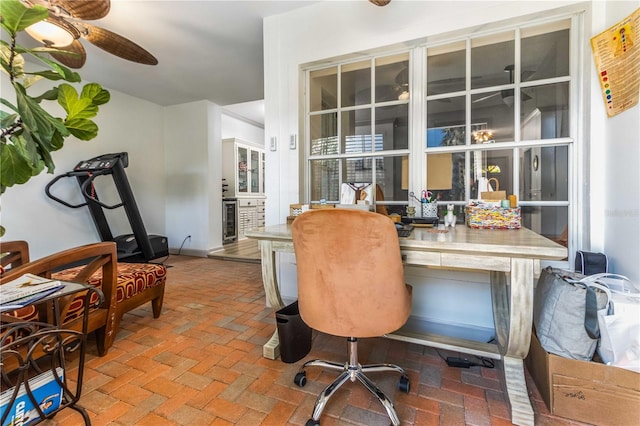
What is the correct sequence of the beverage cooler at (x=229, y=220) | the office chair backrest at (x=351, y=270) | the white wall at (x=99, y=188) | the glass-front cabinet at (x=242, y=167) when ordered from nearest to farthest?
the office chair backrest at (x=351, y=270) < the white wall at (x=99, y=188) < the beverage cooler at (x=229, y=220) < the glass-front cabinet at (x=242, y=167)

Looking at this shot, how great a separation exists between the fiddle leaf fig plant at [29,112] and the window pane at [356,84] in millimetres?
1867

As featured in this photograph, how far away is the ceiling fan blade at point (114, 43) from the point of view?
2.02 m

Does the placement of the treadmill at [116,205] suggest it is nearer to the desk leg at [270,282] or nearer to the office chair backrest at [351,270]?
the desk leg at [270,282]

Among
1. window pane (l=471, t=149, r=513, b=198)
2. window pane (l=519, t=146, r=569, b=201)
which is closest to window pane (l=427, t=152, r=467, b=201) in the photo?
window pane (l=471, t=149, r=513, b=198)

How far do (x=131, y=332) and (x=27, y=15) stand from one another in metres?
2.01

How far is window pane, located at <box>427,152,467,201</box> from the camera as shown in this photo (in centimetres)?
221

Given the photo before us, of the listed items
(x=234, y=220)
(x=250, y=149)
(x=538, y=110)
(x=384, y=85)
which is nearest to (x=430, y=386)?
(x=538, y=110)

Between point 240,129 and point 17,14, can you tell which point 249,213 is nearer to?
point 240,129

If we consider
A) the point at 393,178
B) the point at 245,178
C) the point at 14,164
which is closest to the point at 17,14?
the point at 14,164

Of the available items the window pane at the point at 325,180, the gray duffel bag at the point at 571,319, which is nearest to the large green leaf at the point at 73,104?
the window pane at the point at 325,180

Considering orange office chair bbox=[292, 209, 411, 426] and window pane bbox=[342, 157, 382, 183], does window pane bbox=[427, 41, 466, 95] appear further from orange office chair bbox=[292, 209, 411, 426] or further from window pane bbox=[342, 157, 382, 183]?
orange office chair bbox=[292, 209, 411, 426]

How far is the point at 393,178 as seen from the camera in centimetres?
242

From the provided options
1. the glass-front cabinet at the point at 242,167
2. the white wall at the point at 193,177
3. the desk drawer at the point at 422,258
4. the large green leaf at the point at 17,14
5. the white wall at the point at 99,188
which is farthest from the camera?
the glass-front cabinet at the point at 242,167

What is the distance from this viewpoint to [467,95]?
2152mm
